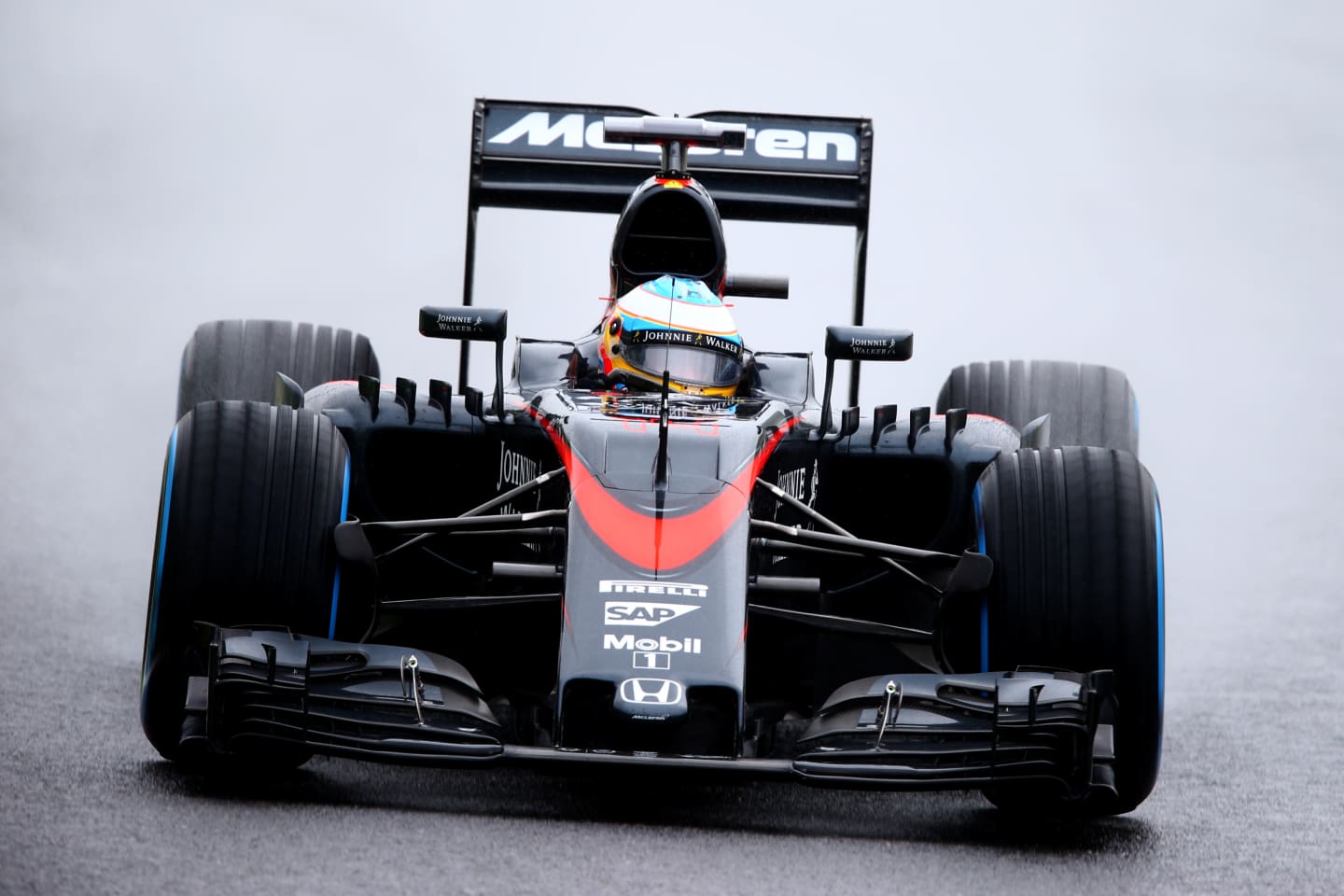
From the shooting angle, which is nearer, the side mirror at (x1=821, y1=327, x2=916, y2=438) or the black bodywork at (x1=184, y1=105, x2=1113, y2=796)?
the black bodywork at (x1=184, y1=105, x2=1113, y2=796)

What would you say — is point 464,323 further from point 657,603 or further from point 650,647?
point 650,647

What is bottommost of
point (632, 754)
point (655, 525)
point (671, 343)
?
point (632, 754)

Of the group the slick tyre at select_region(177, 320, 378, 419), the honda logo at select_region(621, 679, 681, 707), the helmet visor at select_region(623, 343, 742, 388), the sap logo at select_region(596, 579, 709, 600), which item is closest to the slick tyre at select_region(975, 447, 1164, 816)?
the sap logo at select_region(596, 579, 709, 600)

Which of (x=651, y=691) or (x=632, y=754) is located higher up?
(x=651, y=691)

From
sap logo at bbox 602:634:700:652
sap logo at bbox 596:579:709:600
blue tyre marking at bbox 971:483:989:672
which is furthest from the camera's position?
blue tyre marking at bbox 971:483:989:672

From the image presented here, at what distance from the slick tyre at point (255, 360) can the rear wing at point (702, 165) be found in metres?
0.74

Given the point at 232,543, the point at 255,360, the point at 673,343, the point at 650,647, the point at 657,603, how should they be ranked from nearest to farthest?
the point at 650,647, the point at 657,603, the point at 232,543, the point at 673,343, the point at 255,360

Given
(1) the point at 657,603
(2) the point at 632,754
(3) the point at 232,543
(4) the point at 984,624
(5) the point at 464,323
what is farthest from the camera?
(5) the point at 464,323

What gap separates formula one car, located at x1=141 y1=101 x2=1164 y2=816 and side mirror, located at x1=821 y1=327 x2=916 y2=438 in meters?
0.01

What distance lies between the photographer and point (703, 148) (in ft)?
30.9

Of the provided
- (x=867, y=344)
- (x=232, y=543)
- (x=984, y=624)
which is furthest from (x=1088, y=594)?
(x=232, y=543)

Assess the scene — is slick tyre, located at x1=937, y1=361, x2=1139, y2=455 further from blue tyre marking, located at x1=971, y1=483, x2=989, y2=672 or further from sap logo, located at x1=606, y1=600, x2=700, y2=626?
sap logo, located at x1=606, y1=600, x2=700, y2=626

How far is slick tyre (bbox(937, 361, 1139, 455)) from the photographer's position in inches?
364

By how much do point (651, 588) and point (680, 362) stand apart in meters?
1.94
